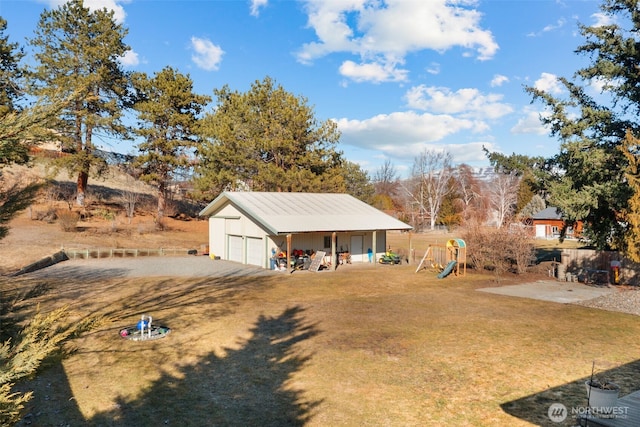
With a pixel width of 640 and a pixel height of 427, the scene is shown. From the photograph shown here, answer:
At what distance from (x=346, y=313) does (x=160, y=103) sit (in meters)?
34.4

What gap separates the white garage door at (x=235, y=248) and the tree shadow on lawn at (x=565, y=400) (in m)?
22.2

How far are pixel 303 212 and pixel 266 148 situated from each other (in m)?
12.2

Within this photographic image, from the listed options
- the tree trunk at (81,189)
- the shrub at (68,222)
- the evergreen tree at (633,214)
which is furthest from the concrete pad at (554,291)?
the tree trunk at (81,189)

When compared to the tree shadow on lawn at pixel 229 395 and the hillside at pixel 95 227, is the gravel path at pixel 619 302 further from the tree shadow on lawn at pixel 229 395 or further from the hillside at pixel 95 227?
the hillside at pixel 95 227

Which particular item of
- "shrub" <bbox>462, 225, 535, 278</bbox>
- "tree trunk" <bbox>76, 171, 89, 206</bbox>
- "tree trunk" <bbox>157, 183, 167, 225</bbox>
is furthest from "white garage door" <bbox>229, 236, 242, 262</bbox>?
"tree trunk" <bbox>76, 171, 89, 206</bbox>

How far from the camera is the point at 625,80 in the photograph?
66.9 feet

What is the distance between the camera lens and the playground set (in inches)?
902

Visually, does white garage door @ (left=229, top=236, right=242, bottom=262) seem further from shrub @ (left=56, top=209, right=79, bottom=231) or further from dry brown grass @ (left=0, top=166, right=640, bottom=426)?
shrub @ (left=56, top=209, right=79, bottom=231)

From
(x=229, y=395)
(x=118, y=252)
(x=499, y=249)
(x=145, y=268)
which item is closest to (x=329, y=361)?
(x=229, y=395)

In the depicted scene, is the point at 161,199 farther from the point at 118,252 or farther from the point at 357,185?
the point at 357,185

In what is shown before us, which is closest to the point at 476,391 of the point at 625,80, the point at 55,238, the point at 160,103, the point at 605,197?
the point at 605,197

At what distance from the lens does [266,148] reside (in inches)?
1464

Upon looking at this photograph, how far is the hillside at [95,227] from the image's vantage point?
87.4 ft

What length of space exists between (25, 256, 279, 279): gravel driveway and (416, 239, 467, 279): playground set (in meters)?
9.94
